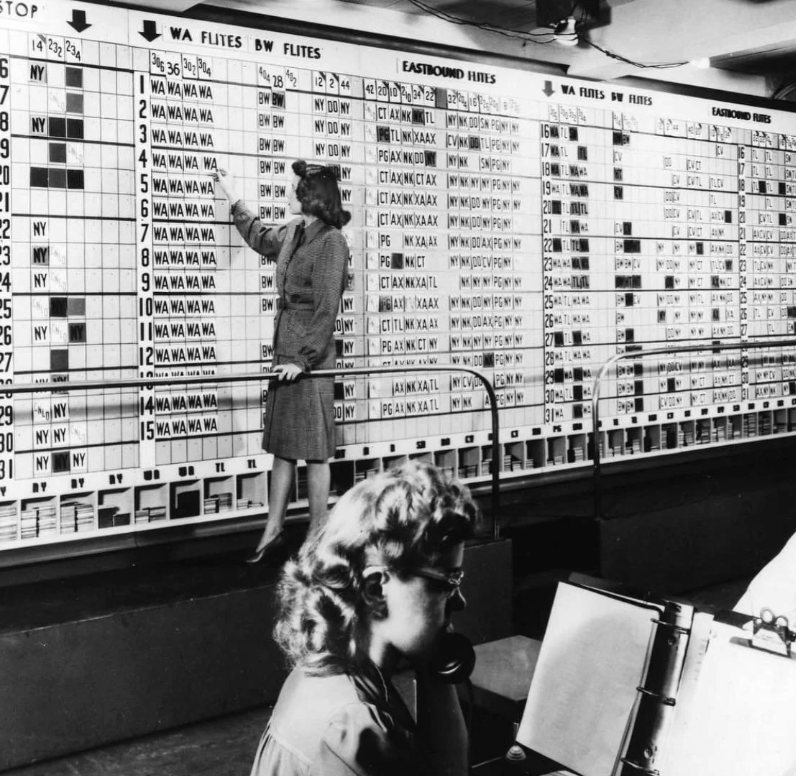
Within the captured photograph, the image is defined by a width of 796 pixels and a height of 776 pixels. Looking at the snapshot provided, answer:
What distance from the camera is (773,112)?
6.83m

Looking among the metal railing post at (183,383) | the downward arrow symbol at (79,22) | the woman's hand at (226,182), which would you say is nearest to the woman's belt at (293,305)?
the metal railing post at (183,383)

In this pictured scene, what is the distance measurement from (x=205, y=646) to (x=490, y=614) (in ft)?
4.53

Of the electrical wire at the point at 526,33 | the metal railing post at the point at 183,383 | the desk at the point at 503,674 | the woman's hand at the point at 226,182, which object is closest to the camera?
the desk at the point at 503,674

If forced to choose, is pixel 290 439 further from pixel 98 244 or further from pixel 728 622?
pixel 728 622

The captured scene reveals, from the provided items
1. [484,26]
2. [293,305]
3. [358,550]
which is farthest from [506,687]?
[484,26]

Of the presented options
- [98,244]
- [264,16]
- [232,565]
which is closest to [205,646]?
[232,565]

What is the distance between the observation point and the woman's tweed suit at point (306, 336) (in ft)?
13.2

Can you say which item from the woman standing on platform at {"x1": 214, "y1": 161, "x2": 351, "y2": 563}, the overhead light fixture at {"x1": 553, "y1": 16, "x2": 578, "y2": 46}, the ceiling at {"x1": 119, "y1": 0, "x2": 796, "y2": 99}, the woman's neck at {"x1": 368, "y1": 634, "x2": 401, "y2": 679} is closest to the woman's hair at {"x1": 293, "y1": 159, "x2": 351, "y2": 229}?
the woman standing on platform at {"x1": 214, "y1": 161, "x2": 351, "y2": 563}

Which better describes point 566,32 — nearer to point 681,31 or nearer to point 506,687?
point 681,31

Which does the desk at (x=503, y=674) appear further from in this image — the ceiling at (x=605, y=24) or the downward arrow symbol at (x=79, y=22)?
the ceiling at (x=605, y=24)

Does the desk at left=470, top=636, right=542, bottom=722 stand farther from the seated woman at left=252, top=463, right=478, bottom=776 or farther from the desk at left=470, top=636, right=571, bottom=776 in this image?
the seated woman at left=252, top=463, right=478, bottom=776

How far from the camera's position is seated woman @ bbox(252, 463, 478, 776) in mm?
1332

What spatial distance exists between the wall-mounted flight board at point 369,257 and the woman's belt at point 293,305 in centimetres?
41

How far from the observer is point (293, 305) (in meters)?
4.13
